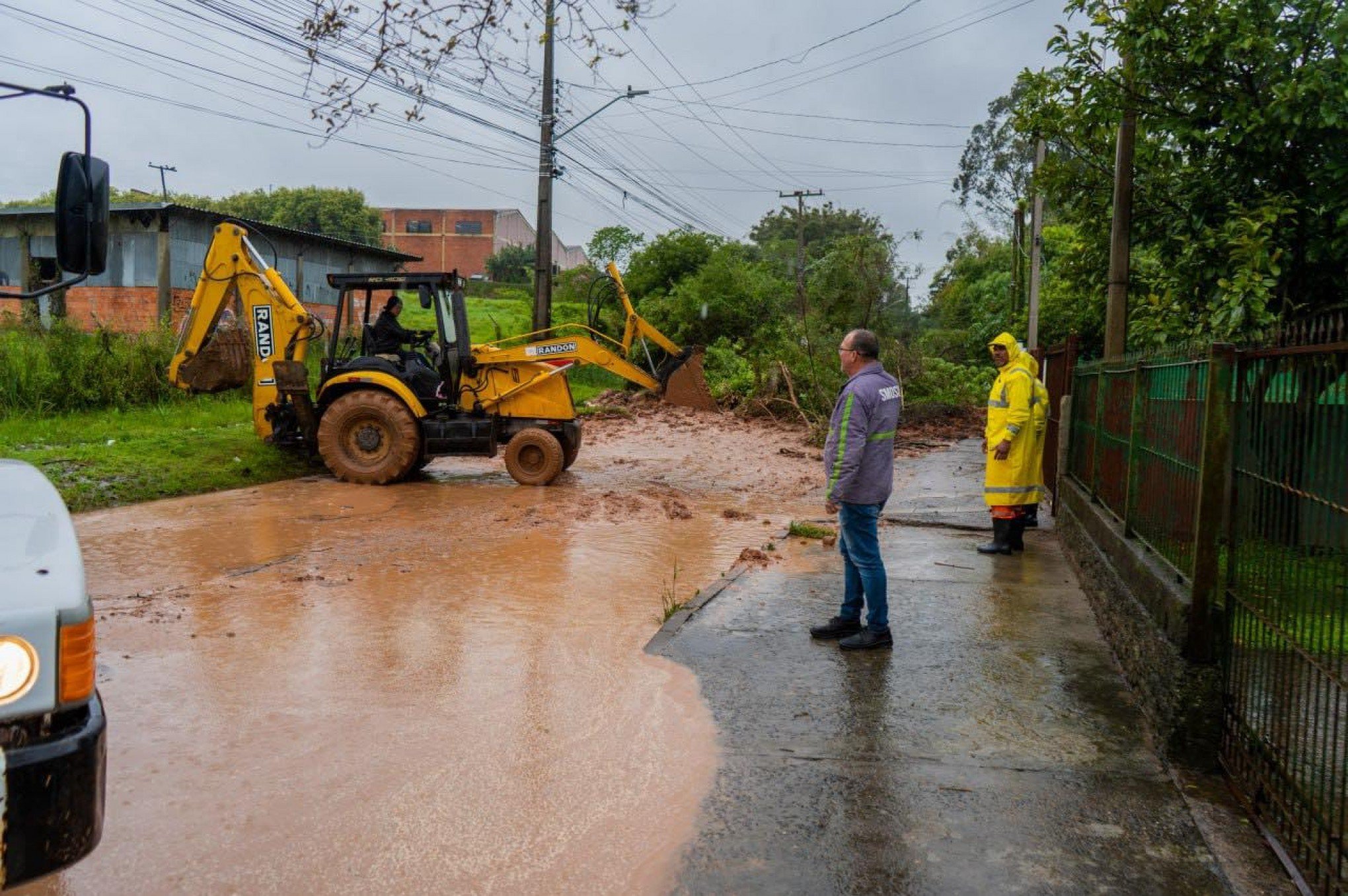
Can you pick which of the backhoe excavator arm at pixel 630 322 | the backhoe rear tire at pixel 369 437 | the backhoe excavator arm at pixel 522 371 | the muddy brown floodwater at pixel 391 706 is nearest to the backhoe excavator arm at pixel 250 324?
the backhoe rear tire at pixel 369 437

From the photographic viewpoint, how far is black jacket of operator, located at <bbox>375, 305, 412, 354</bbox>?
13.9 meters

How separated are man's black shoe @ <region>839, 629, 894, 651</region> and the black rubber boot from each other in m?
2.99

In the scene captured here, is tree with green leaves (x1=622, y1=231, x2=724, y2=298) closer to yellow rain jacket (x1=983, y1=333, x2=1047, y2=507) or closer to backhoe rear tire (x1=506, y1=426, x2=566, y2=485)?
backhoe rear tire (x1=506, y1=426, x2=566, y2=485)

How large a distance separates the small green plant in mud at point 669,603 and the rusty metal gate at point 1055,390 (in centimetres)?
414

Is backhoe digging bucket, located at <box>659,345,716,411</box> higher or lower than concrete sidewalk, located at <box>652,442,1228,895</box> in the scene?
higher

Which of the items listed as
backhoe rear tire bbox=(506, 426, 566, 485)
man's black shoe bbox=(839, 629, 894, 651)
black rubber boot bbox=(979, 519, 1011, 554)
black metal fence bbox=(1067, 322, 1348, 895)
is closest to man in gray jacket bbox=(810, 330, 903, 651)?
man's black shoe bbox=(839, 629, 894, 651)

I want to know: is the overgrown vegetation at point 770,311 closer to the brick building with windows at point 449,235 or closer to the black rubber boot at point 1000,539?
the black rubber boot at point 1000,539

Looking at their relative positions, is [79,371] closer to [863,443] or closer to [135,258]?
[135,258]

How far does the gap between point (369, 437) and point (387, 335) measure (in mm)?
1403

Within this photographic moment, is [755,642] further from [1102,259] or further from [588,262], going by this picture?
[588,262]

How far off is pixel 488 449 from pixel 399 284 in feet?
7.71

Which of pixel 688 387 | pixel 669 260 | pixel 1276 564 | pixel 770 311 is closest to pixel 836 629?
pixel 1276 564

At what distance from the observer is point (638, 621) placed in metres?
7.05

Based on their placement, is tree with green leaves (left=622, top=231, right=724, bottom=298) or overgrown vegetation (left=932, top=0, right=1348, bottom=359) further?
tree with green leaves (left=622, top=231, right=724, bottom=298)
